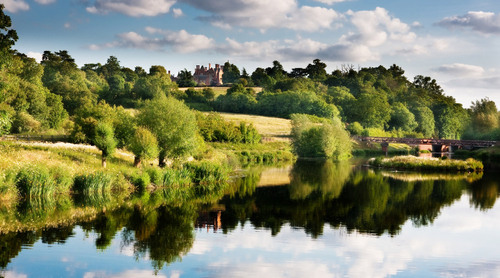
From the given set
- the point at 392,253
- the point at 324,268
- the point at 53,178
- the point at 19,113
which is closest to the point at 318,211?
the point at 392,253

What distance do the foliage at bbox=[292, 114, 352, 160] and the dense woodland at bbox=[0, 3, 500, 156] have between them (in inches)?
366

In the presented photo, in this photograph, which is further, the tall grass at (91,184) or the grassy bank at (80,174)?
the tall grass at (91,184)

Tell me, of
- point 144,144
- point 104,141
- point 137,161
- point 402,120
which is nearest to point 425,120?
point 402,120

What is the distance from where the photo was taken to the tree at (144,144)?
4091 cm

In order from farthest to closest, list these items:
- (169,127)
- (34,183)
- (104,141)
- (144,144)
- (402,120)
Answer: (402,120) → (169,127) → (144,144) → (104,141) → (34,183)

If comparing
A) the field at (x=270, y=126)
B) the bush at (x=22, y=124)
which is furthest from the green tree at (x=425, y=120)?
the bush at (x=22, y=124)

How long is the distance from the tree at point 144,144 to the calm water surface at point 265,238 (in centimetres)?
667

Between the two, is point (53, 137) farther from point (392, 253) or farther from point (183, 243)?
point (392, 253)

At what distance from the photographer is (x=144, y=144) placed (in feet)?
134

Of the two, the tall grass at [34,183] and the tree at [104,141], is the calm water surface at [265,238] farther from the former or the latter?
the tree at [104,141]

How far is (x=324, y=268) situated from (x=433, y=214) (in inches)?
617

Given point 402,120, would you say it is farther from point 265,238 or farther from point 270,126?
point 265,238

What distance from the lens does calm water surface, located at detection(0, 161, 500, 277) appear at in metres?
18.5

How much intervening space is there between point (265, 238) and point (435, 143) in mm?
96374
